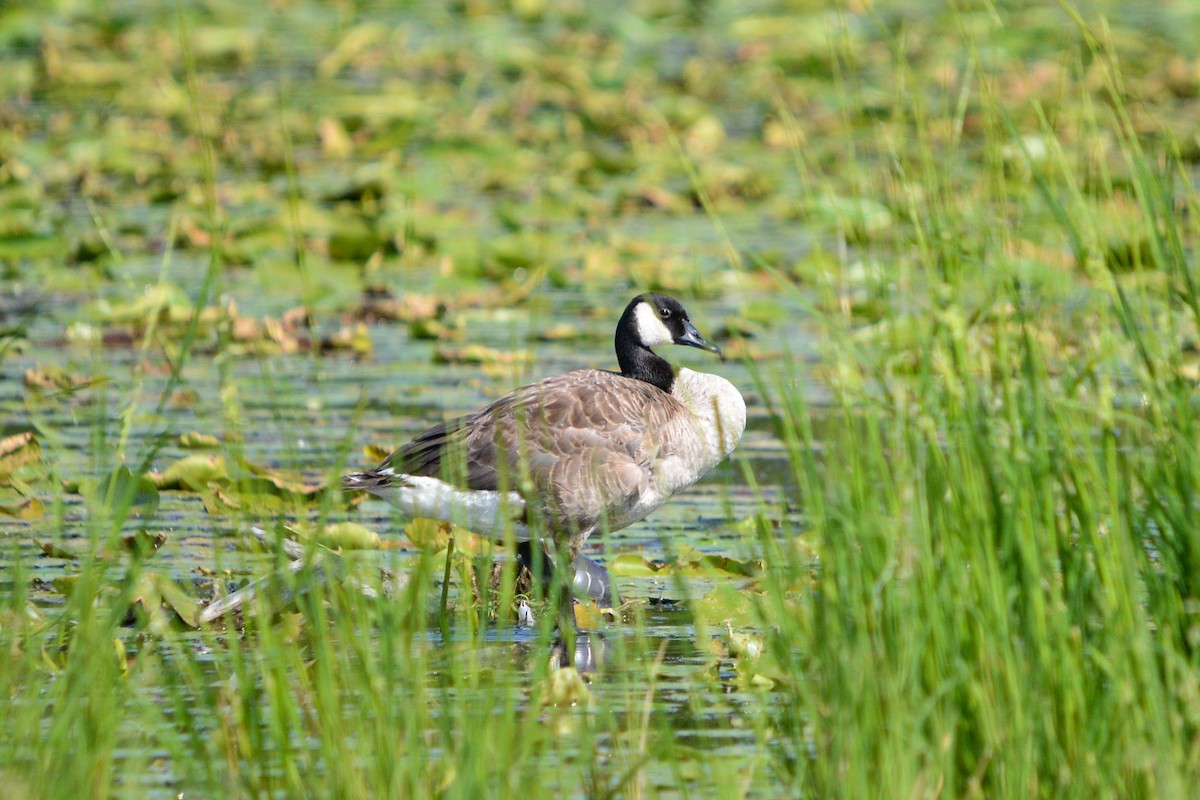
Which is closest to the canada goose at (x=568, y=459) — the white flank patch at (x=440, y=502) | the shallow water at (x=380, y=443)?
the white flank patch at (x=440, y=502)

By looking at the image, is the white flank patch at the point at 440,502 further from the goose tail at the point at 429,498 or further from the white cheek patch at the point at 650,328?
the white cheek patch at the point at 650,328

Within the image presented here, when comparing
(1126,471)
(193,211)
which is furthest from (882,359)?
(193,211)

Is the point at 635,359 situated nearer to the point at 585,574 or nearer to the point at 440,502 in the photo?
the point at 585,574

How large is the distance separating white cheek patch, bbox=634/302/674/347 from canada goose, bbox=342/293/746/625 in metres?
0.52

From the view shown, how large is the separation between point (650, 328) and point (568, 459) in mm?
1224

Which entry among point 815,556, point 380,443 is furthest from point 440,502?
point 380,443

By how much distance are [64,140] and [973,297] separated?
825 cm

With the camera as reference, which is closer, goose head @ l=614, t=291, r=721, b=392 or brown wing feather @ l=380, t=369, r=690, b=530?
brown wing feather @ l=380, t=369, r=690, b=530

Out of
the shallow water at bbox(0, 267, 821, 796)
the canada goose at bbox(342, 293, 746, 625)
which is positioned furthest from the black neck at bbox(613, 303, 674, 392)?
the canada goose at bbox(342, 293, 746, 625)

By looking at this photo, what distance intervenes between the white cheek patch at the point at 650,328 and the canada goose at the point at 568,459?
52 centimetres

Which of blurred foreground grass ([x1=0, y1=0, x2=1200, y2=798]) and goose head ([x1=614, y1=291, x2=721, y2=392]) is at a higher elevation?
goose head ([x1=614, y1=291, x2=721, y2=392])

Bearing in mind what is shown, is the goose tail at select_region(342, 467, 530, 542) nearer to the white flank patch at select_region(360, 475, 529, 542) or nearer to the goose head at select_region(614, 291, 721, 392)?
the white flank patch at select_region(360, 475, 529, 542)

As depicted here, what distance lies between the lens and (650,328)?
779 centimetres

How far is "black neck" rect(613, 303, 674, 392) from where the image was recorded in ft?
25.7
